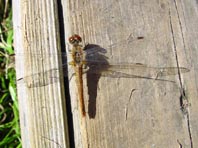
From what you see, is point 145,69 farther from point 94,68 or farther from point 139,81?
point 94,68

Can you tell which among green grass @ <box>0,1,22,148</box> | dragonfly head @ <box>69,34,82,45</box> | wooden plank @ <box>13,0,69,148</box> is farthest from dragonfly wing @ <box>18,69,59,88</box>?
green grass @ <box>0,1,22,148</box>

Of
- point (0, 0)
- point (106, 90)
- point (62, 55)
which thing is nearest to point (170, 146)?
point (106, 90)

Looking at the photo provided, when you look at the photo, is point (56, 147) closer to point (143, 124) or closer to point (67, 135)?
point (67, 135)

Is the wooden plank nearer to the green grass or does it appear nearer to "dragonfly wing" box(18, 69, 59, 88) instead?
"dragonfly wing" box(18, 69, 59, 88)

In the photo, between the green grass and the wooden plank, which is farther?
the green grass

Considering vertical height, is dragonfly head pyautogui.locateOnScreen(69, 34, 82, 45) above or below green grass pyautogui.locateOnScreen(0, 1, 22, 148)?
above
